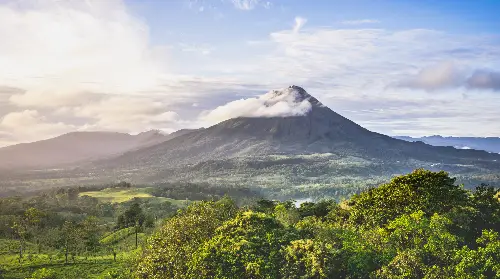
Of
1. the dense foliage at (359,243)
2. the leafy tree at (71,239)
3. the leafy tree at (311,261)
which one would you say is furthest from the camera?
the leafy tree at (71,239)

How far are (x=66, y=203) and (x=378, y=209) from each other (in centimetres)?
10360

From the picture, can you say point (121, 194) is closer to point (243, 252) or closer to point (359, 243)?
point (243, 252)

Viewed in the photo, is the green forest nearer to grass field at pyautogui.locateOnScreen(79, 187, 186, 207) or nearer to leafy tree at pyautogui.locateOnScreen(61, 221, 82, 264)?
leafy tree at pyautogui.locateOnScreen(61, 221, 82, 264)

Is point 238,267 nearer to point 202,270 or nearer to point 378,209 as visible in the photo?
point 202,270

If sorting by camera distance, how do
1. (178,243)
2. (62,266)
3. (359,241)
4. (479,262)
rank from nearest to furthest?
(479,262) < (178,243) < (359,241) < (62,266)

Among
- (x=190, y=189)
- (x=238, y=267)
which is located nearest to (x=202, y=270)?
(x=238, y=267)

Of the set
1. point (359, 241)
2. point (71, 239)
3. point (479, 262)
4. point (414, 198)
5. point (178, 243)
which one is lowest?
point (71, 239)

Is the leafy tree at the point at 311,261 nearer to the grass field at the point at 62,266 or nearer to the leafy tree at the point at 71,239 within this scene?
the grass field at the point at 62,266

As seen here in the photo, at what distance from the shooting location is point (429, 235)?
76.8 feet

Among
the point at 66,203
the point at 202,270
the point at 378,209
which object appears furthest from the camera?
the point at 66,203

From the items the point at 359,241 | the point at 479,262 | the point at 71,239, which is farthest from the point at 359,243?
the point at 71,239

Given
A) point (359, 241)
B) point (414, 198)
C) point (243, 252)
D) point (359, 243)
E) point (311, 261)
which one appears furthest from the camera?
point (414, 198)

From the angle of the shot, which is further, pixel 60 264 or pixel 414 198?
pixel 60 264

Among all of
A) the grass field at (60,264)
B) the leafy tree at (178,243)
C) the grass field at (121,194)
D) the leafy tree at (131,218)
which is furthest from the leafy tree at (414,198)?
the grass field at (121,194)
